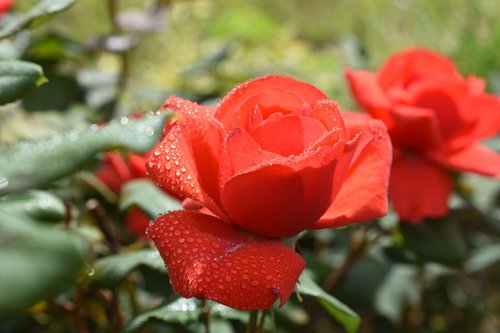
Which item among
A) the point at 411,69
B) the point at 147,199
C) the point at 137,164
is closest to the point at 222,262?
the point at 147,199

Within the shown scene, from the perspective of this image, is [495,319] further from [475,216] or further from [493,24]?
[475,216]

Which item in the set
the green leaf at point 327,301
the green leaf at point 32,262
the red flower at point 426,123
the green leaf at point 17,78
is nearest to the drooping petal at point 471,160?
the red flower at point 426,123

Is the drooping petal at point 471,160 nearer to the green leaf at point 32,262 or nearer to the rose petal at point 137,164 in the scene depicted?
the rose petal at point 137,164

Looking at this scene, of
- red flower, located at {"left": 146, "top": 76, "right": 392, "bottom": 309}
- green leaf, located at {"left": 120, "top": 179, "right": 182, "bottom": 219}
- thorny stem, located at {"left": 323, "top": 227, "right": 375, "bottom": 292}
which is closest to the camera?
red flower, located at {"left": 146, "top": 76, "right": 392, "bottom": 309}

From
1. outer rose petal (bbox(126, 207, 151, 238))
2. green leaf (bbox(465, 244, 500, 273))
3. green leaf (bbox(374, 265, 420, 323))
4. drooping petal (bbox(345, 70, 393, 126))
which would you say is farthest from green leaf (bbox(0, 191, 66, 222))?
green leaf (bbox(465, 244, 500, 273))

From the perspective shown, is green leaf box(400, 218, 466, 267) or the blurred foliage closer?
the blurred foliage

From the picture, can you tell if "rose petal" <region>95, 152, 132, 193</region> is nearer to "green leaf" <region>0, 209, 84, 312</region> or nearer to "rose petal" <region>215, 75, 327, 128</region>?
"rose petal" <region>215, 75, 327, 128</region>

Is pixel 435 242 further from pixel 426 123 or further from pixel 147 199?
pixel 147 199

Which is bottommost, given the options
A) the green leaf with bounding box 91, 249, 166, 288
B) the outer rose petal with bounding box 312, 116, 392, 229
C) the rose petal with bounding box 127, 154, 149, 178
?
the rose petal with bounding box 127, 154, 149, 178
